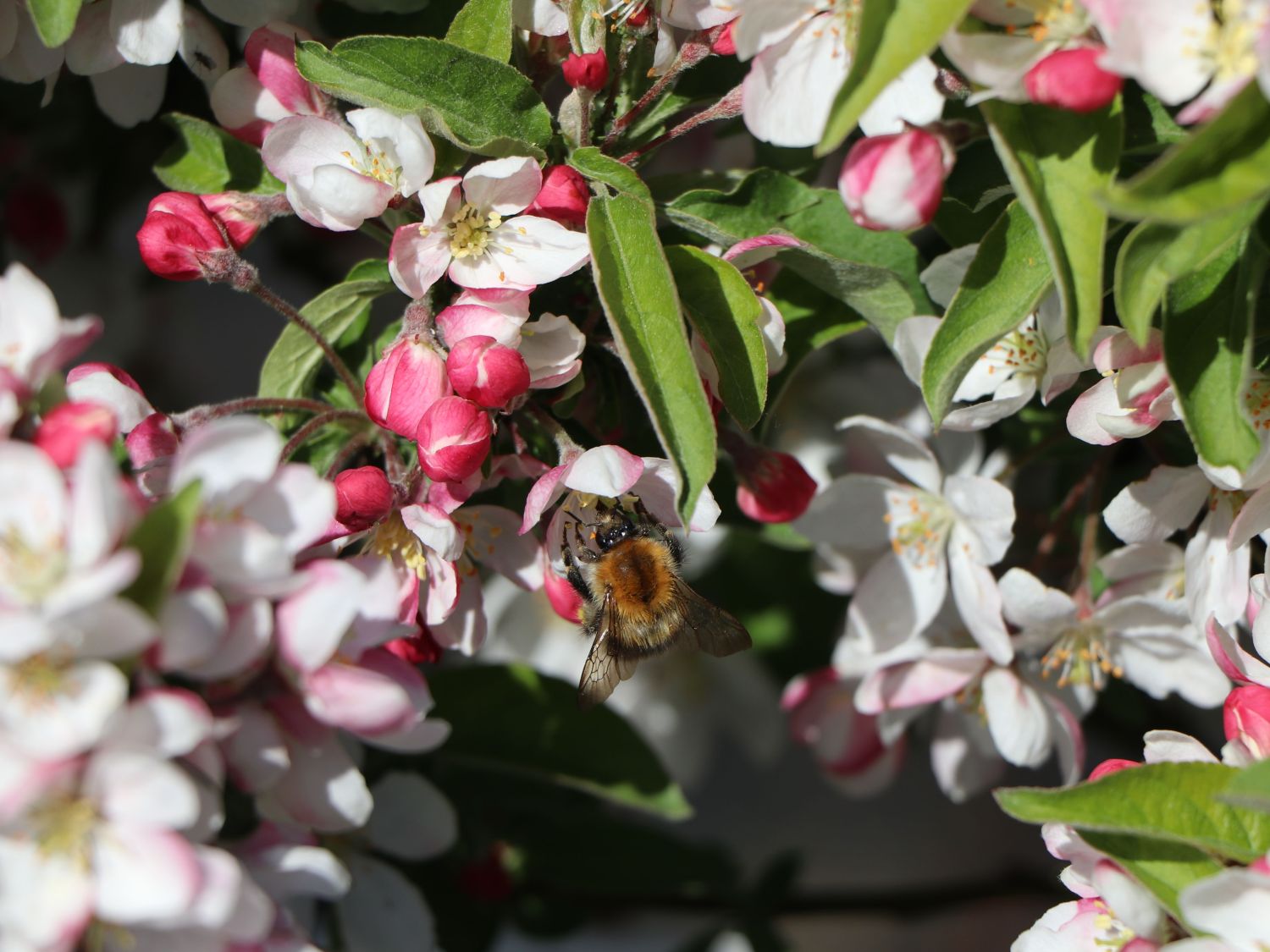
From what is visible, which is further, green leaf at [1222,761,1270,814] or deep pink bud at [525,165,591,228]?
deep pink bud at [525,165,591,228]

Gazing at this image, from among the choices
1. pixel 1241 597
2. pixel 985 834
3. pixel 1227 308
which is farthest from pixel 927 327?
pixel 985 834

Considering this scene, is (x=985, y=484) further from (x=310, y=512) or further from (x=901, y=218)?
(x=310, y=512)

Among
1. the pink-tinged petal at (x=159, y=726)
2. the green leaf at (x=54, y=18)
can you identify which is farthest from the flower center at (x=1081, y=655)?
the green leaf at (x=54, y=18)

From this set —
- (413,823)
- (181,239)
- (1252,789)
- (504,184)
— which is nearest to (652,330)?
(504,184)

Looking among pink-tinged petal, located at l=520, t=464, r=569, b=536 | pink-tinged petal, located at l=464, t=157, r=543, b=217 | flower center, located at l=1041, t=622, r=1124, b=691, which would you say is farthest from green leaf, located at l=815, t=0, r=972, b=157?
flower center, located at l=1041, t=622, r=1124, b=691

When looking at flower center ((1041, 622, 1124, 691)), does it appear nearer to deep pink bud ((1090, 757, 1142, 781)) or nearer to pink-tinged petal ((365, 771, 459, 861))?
deep pink bud ((1090, 757, 1142, 781))

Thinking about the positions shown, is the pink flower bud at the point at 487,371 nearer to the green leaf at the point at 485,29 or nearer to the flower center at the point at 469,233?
the flower center at the point at 469,233

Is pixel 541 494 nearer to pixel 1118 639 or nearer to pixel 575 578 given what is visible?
pixel 575 578
